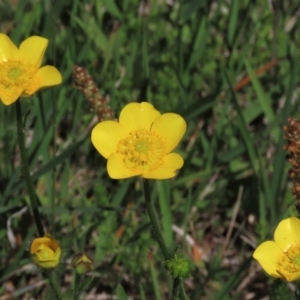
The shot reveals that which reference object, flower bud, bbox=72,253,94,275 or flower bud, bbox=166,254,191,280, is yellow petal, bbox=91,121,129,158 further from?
flower bud, bbox=166,254,191,280

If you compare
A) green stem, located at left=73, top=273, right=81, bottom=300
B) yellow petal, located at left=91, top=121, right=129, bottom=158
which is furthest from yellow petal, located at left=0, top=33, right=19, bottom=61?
green stem, located at left=73, top=273, right=81, bottom=300

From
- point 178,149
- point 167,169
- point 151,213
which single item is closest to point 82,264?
point 151,213

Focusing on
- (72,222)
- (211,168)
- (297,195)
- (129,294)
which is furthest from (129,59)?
(297,195)

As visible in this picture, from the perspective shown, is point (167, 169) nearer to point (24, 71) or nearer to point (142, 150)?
point (142, 150)

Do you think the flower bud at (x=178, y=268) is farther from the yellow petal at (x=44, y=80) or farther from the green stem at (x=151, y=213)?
the yellow petal at (x=44, y=80)

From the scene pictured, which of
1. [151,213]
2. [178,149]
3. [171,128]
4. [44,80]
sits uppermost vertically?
[44,80]

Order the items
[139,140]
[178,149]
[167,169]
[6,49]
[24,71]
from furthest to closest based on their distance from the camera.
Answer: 1. [178,149]
2. [6,49]
3. [24,71]
4. [139,140]
5. [167,169]
